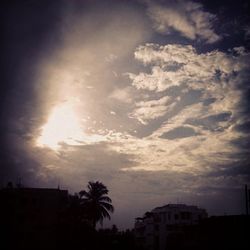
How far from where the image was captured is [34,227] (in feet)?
161

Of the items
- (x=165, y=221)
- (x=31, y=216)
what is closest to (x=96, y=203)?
(x=31, y=216)

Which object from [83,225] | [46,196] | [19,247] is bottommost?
[19,247]

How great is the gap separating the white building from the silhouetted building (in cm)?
3799

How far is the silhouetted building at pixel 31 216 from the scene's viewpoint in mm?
47750

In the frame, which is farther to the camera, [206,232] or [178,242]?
[178,242]

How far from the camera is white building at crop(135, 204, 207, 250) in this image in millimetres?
81688

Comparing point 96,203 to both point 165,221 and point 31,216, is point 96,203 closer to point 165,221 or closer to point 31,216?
point 31,216

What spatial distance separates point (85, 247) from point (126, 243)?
11.9 meters

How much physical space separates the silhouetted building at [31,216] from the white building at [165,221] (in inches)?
1496

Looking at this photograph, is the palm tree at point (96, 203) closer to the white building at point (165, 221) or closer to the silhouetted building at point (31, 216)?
the silhouetted building at point (31, 216)

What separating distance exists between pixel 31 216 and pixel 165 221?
42506mm

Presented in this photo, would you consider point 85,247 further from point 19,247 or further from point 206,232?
point 206,232

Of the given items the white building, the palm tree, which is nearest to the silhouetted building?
the palm tree

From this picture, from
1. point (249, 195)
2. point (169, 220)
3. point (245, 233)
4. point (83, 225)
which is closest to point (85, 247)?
point (83, 225)
